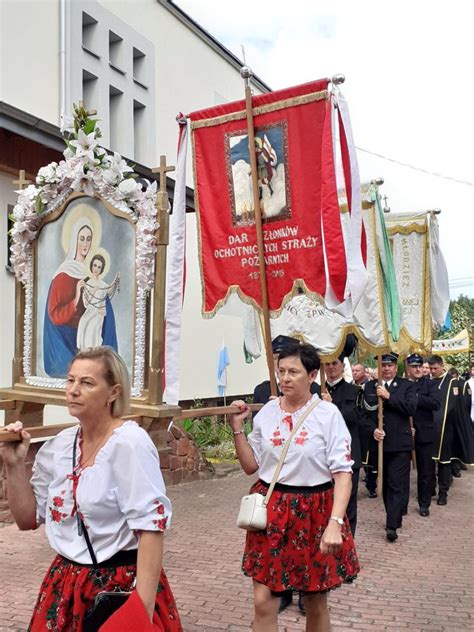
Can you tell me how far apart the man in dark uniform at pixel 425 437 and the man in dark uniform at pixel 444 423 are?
611 millimetres

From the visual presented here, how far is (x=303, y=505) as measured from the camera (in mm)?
3779

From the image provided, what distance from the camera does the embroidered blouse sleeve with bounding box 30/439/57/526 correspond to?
2660 mm

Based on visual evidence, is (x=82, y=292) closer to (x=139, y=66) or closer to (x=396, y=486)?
(x=396, y=486)

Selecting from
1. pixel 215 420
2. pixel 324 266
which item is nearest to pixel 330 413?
pixel 324 266

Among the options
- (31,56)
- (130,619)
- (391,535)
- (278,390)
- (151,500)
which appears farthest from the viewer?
(31,56)

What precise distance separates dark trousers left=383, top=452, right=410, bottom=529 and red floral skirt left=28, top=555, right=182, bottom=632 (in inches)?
210

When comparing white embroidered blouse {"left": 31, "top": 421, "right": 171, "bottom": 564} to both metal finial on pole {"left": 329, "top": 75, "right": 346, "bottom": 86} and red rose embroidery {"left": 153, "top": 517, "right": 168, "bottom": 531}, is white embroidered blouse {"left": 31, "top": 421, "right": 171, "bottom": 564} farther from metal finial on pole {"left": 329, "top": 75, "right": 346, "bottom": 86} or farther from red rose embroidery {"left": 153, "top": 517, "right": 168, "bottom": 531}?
metal finial on pole {"left": 329, "top": 75, "right": 346, "bottom": 86}

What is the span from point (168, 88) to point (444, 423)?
8556mm

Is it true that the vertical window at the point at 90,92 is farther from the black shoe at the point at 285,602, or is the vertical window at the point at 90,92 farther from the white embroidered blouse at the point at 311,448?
the white embroidered blouse at the point at 311,448

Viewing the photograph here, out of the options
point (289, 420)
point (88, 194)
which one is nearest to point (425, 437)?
point (289, 420)

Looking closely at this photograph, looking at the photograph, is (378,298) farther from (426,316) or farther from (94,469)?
(94,469)

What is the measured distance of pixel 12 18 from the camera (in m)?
9.42

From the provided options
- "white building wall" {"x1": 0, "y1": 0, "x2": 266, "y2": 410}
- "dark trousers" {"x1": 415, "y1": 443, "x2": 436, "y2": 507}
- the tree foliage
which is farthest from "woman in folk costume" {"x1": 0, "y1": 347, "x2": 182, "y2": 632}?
the tree foliage

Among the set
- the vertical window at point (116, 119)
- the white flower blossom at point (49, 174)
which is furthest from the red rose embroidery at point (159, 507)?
the vertical window at point (116, 119)
